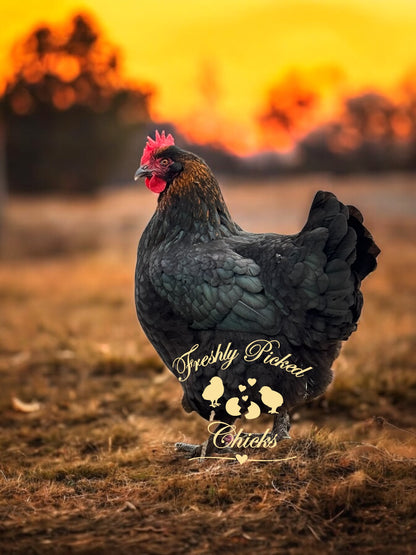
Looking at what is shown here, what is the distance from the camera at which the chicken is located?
142 inches

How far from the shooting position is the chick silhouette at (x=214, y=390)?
385 centimetres

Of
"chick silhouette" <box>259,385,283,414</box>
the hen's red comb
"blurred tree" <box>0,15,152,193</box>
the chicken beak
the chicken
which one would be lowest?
"chick silhouette" <box>259,385,283,414</box>

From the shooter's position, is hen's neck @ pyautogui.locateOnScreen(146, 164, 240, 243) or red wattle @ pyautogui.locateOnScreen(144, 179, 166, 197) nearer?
hen's neck @ pyautogui.locateOnScreen(146, 164, 240, 243)

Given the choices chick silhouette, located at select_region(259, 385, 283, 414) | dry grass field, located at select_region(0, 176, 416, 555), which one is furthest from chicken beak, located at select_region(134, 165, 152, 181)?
dry grass field, located at select_region(0, 176, 416, 555)

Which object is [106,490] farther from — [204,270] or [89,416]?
[89,416]

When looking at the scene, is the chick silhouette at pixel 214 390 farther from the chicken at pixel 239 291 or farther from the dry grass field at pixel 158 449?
the dry grass field at pixel 158 449

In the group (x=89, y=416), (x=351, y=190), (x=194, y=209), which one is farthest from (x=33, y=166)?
(x=194, y=209)

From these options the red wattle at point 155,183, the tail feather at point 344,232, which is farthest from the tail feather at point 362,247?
the red wattle at point 155,183

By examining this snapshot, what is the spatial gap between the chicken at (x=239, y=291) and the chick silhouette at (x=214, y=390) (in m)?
0.03

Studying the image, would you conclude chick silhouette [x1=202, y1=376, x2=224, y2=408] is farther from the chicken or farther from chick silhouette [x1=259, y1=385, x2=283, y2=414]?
chick silhouette [x1=259, y1=385, x2=283, y2=414]

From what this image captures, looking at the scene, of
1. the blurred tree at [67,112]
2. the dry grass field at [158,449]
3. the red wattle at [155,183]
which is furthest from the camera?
the blurred tree at [67,112]

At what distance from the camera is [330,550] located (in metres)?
3.13

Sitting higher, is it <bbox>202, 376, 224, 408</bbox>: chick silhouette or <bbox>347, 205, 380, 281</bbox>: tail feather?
<bbox>347, 205, 380, 281</bbox>: tail feather

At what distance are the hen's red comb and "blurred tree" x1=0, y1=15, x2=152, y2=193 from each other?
39.3 ft
